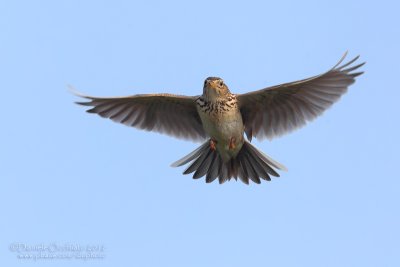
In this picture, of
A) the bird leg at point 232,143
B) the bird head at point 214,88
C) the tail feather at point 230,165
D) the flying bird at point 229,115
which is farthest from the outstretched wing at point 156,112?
the bird leg at point 232,143

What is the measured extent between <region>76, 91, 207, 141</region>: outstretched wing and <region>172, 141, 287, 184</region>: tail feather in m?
0.61

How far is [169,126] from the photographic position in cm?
1577

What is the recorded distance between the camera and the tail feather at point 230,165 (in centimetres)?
1509

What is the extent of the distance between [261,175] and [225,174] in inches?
23.6

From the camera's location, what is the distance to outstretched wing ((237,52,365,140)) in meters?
14.2

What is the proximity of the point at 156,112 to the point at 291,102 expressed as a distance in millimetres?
2316

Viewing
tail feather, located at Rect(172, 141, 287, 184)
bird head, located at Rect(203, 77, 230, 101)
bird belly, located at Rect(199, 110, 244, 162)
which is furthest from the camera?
tail feather, located at Rect(172, 141, 287, 184)

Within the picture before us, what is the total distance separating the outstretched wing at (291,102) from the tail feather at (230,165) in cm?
35

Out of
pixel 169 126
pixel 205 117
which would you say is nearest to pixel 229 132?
pixel 205 117

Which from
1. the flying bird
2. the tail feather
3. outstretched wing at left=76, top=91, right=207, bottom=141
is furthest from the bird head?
the tail feather

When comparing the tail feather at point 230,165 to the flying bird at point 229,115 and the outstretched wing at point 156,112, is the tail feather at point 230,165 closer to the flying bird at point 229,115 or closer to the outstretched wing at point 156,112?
the flying bird at point 229,115

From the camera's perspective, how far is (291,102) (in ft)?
48.7

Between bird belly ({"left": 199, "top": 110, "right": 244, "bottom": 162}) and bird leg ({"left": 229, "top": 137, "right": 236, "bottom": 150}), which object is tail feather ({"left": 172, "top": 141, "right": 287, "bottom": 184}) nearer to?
bird belly ({"left": 199, "top": 110, "right": 244, "bottom": 162})

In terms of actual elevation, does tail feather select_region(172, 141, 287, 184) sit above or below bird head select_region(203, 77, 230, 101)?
below
